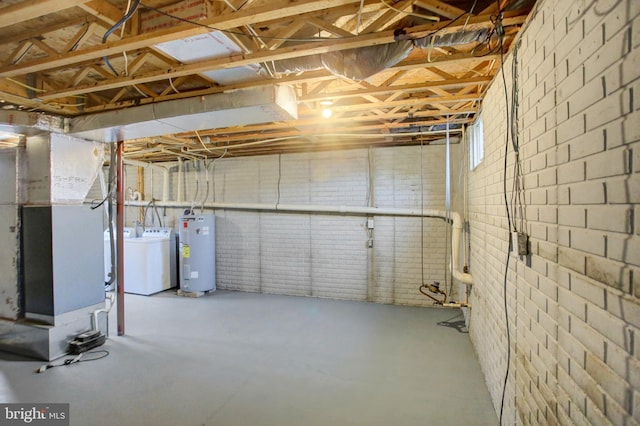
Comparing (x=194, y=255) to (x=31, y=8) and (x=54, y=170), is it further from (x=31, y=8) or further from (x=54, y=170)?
(x=31, y=8)

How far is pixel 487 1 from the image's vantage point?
5.80 feet

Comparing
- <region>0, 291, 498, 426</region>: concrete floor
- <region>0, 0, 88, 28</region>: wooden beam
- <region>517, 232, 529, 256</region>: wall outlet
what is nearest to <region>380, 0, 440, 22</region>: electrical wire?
<region>517, 232, 529, 256</region>: wall outlet

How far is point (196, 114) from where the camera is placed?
268 centimetres

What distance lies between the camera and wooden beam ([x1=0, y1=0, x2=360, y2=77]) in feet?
5.07

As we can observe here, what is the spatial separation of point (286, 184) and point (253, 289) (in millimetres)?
2067

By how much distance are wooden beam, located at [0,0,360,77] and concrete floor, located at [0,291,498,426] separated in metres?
2.52

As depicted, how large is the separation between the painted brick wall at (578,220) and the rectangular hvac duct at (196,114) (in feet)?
5.55

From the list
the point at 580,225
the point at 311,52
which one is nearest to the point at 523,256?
the point at 580,225

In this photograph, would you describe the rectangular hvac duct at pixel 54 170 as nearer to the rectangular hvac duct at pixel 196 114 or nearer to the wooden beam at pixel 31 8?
the rectangular hvac duct at pixel 196 114

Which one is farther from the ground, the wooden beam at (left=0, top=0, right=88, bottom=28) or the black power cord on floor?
the wooden beam at (left=0, top=0, right=88, bottom=28)

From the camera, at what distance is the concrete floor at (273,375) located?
7.47 ft

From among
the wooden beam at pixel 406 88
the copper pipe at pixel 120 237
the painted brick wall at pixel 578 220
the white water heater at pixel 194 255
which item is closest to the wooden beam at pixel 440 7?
the painted brick wall at pixel 578 220

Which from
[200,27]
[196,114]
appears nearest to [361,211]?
[196,114]

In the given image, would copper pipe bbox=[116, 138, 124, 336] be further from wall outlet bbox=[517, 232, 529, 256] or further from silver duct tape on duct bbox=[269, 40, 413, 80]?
wall outlet bbox=[517, 232, 529, 256]
